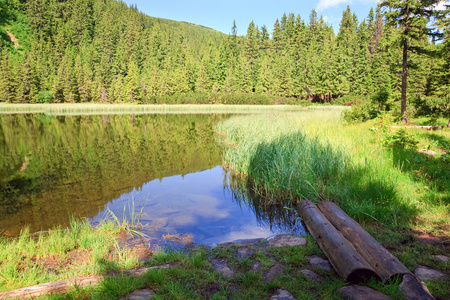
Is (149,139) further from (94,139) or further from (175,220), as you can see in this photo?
(175,220)

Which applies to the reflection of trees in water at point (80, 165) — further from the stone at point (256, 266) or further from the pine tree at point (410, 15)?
the pine tree at point (410, 15)

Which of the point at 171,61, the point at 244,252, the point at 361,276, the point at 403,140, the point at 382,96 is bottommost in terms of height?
the point at 244,252

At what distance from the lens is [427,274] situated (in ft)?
9.80

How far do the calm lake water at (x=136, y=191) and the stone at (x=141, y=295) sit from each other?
1.83 metres

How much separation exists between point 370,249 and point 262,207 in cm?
336

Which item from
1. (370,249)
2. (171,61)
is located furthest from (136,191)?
(171,61)

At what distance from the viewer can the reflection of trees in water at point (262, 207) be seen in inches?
221

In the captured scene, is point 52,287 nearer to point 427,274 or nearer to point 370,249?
point 370,249

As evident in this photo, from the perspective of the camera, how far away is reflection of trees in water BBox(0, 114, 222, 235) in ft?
21.0

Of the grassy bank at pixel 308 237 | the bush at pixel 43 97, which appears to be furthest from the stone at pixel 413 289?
the bush at pixel 43 97

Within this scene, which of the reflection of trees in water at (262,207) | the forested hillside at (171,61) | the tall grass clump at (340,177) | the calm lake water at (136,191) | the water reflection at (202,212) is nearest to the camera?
the tall grass clump at (340,177)

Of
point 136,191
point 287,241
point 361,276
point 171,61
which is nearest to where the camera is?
point 361,276

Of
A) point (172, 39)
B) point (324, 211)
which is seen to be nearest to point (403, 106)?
point (324, 211)

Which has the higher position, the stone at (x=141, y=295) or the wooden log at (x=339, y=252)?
the wooden log at (x=339, y=252)
